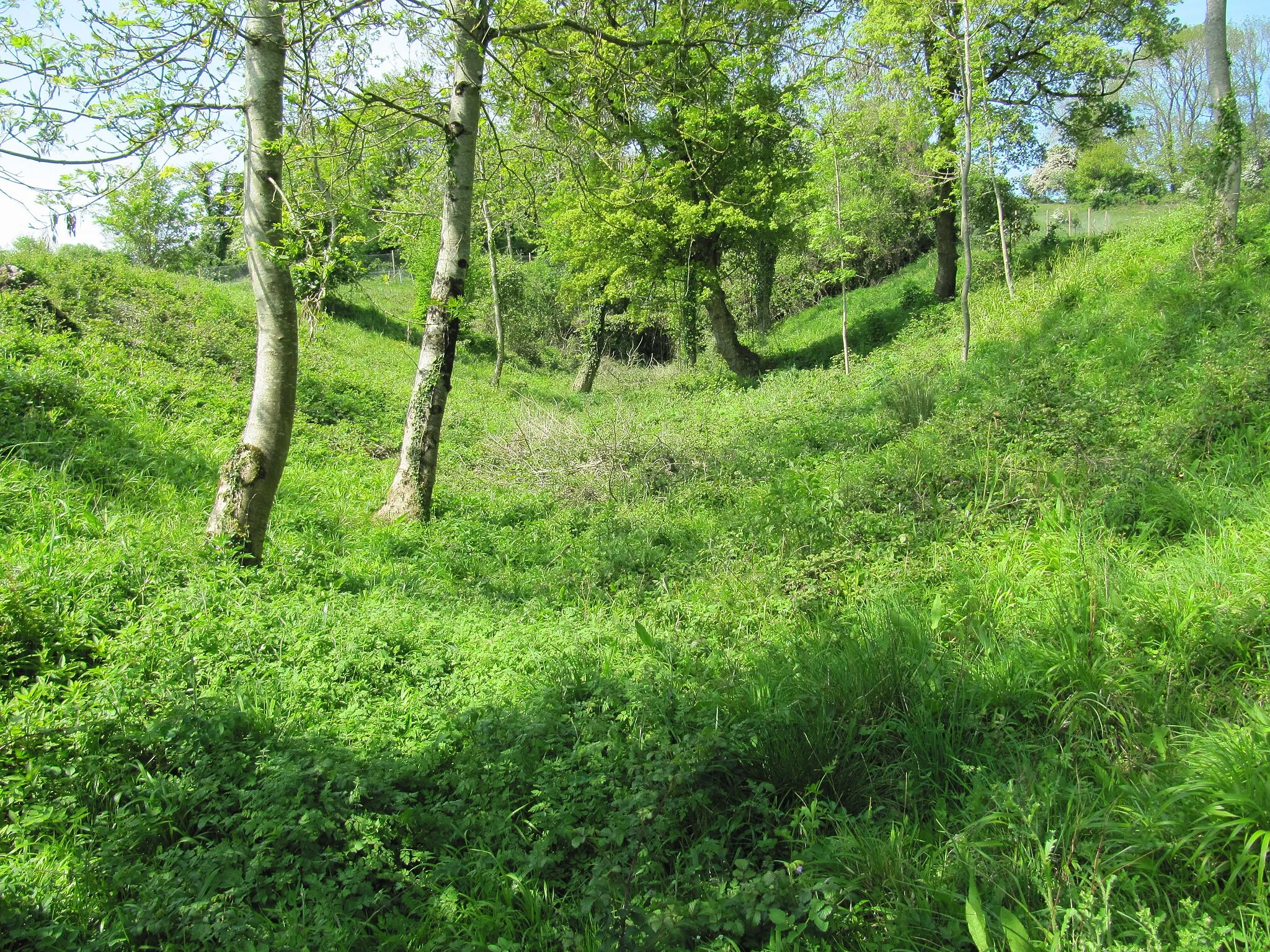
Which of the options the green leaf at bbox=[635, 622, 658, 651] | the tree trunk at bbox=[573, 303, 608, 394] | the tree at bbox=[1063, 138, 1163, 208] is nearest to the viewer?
the green leaf at bbox=[635, 622, 658, 651]

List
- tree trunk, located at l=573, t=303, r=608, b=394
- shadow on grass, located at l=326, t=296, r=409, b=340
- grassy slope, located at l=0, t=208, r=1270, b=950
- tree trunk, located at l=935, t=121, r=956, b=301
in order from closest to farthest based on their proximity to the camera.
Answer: grassy slope, located at l=0, t=208, r=1270, b=950, tree trunk, located at l=935, t=121, r=956, b=301, tree trunk, located at l=573, t=303, r=608, b=394, shadow on grass, located at l=326, t=296, r=409, b=340

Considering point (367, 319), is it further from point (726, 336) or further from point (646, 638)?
point (646, 638)

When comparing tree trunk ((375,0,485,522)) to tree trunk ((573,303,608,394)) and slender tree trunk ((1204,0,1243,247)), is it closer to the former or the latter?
slender tree trunk ((1204,0,1243,247))

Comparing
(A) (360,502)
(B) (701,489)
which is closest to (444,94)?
(A) (360,502)

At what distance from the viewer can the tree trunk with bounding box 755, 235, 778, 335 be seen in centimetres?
2039

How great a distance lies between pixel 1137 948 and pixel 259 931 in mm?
2645

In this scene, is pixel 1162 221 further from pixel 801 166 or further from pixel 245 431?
pixel 245 431

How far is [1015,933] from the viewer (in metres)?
1.93

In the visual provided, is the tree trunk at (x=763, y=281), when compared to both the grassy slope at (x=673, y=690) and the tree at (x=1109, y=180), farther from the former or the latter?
the grassy slope at (x=673, y=690)

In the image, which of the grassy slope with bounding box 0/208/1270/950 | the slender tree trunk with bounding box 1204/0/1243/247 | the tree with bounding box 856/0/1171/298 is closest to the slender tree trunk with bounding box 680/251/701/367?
the tree with bounding box 856/0/1171/298

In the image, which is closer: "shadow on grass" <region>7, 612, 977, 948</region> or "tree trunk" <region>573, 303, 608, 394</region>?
"shadow on grass" <region>7, 612, 977, 948</region>

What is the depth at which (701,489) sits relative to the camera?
726cm

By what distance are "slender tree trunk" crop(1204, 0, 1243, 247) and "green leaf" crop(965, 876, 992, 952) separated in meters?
10.8

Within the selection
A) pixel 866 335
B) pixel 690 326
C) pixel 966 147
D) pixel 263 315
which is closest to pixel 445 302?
pixel 263 315
